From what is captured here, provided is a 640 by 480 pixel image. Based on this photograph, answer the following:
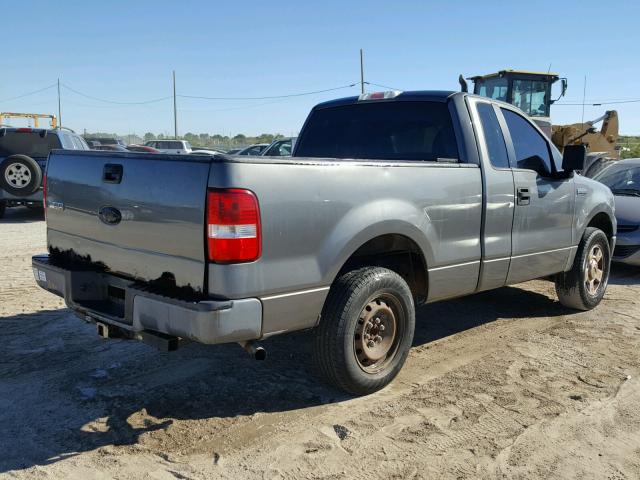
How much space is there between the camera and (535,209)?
5.01m

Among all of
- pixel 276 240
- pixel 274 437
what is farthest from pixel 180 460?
pixel 276 240

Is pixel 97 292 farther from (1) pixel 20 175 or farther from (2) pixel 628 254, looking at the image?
(1) pixel 20 175

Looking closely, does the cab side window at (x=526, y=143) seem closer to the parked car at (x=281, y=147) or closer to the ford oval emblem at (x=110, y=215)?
the ford oval emblem at (x=110, y=215)

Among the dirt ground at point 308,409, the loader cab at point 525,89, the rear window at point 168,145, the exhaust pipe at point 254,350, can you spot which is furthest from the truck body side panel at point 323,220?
the rear window at point 168,145

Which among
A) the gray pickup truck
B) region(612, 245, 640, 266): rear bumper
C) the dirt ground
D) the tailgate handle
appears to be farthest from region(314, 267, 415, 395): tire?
region(612, 245, 640, 266): rear bumper

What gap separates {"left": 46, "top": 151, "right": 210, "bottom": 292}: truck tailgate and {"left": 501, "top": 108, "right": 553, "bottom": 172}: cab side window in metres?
2.96

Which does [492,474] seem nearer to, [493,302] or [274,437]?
[274,437]

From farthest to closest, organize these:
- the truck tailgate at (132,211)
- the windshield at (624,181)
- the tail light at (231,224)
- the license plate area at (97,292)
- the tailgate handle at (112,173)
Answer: the windshield at (624,181) < the license plate area at (97,292) < the tailgate handle at (112,173) < the truck tailgate at (132,211) < the tail light at (231,224)

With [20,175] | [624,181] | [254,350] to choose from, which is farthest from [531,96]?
[254,350]

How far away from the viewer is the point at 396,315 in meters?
4.00

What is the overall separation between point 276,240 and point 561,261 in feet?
11.2

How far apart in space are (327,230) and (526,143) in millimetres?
2692

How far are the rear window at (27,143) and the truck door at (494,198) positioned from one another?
9760mm

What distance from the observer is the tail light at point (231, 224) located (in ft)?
9.77
